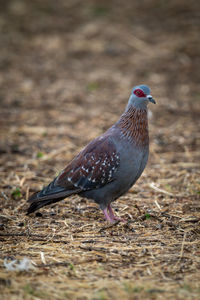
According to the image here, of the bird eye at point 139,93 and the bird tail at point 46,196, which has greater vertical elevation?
the bird eye at point 139,93

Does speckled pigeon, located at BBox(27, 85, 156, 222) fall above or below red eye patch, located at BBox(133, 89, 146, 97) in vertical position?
below

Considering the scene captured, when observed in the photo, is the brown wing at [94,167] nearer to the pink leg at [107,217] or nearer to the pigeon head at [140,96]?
the pink leg at [107,217]

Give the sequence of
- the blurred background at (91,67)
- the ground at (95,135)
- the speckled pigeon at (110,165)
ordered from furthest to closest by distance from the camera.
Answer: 1. the blurred background at (91,67)
2. the speckled pigeon at (110,165)
3. the ground at (95,135)

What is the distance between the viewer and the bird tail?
15.4 feet

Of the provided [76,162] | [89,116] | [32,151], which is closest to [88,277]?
[76,162]

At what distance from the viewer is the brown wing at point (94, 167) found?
4.62 m

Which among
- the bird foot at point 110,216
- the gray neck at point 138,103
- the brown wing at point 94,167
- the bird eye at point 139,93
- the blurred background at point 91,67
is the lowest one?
the bird foot at point 110,216

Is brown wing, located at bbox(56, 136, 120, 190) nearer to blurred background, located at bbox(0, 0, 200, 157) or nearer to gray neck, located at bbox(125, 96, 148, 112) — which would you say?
gray neck, located at bbox(125, 96, 148, 112)

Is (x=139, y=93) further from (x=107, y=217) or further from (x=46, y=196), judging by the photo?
(x=46, y=196)

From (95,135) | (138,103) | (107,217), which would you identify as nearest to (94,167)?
(107,217)

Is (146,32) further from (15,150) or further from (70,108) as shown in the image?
(15,150)

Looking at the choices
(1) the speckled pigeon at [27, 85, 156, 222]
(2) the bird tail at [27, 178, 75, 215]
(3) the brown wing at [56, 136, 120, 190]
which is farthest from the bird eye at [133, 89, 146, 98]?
(2) the bird tail at [27, 178, 75, 215]

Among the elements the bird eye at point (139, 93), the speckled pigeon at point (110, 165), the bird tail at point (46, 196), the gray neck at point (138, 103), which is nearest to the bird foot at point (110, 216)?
the speckled pigeon at point (110, 165)

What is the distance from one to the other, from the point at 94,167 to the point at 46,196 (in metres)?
0.65
